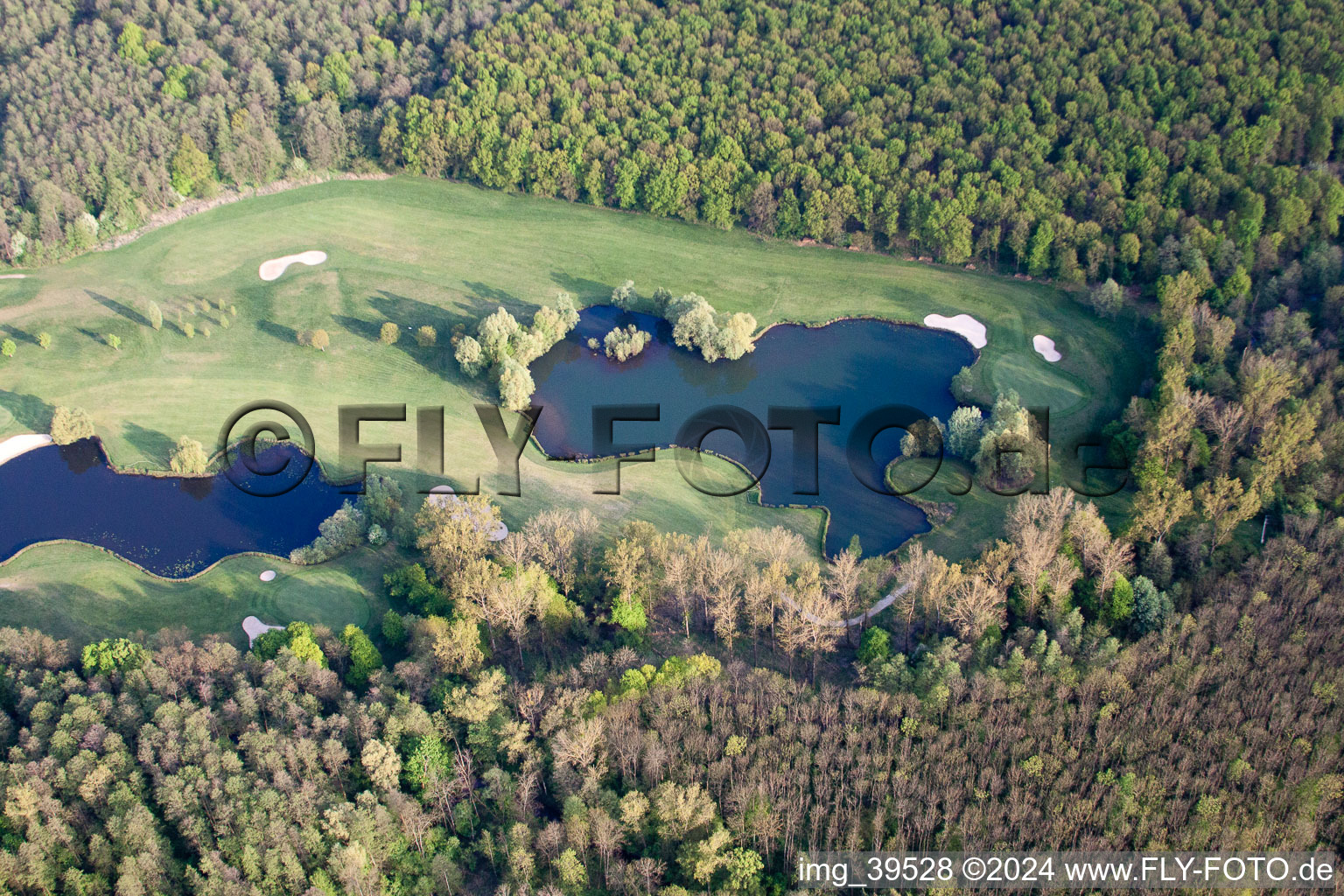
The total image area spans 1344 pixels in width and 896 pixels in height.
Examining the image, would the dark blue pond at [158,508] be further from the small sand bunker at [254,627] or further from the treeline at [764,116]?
the treeline at [764,116]

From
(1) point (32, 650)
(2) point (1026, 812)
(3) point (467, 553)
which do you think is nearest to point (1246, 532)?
(2) point (1026, 812)

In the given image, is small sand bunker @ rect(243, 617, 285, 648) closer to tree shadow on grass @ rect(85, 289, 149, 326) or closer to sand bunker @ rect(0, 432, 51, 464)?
sand bunker @ rect(0, 432, 51, 464)

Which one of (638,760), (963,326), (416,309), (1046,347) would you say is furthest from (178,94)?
(1046,347)

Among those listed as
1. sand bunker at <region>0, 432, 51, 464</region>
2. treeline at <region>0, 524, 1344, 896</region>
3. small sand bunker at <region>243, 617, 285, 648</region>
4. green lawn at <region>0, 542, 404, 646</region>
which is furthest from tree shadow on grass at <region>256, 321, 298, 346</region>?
treeline at <region>0, 524, 1344, 896</region>

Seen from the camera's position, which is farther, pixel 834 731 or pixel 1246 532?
pixel 1246 532

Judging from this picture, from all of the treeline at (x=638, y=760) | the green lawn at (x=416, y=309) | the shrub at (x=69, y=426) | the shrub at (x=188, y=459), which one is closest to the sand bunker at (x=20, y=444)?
the green lawn at (x=416, y=309)

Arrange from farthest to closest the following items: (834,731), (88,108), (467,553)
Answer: (88,108), (467,553), (834,731)

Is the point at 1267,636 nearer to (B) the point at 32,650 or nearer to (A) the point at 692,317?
(A) the point at 692,317
